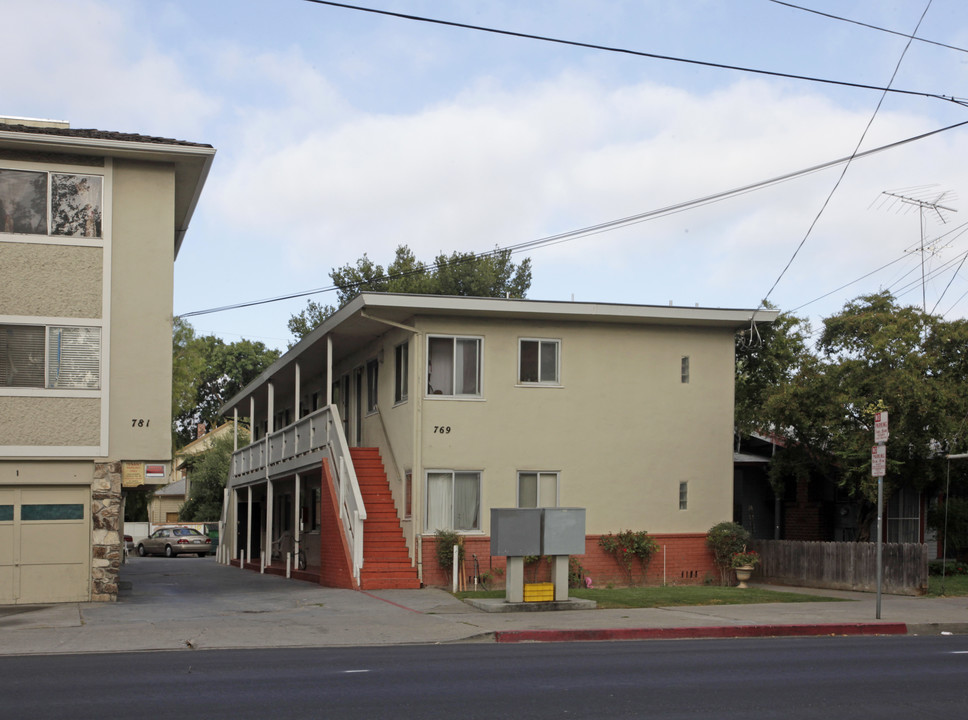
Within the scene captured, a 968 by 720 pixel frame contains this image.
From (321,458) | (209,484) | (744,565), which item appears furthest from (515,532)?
(209,484)

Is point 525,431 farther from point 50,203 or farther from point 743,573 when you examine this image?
point 50,203

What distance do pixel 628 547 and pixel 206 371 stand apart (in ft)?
204

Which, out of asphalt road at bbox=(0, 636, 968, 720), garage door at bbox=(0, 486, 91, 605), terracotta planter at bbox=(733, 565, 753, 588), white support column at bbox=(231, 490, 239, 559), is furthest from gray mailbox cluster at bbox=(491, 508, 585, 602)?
white support column at bbox=(231, 490, 239, 559)

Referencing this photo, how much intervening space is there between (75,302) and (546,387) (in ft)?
34.1

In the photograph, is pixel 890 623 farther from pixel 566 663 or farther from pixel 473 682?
pixel 473 682

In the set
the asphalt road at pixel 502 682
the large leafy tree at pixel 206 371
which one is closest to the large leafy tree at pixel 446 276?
the large leafy tree at pixel 206 371

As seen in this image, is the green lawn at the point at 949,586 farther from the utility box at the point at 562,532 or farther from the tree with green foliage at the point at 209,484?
the tree with green foliage at the point at 209,484

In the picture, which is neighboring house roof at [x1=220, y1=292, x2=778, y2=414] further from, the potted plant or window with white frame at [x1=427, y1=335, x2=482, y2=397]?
the potted plant

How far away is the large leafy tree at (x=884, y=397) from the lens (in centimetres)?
2411

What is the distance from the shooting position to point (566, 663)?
41.2ft

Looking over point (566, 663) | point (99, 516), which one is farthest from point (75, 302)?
point (566, 663)

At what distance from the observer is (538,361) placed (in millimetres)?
25297

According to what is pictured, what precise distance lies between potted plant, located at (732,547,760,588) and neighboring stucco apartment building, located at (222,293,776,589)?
0.96 meters

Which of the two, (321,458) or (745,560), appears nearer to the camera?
(745,560)
